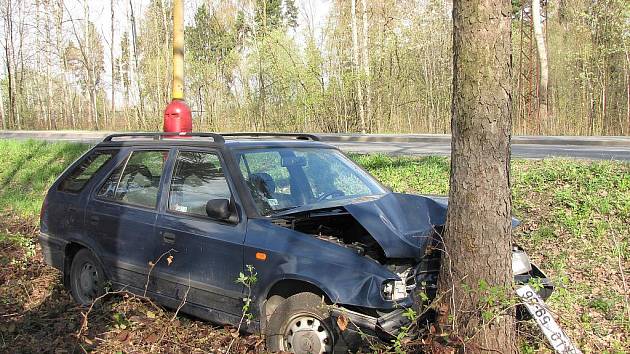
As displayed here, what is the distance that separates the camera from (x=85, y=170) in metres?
5.39

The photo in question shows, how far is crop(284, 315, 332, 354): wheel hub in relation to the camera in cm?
340

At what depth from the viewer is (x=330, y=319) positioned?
3338 mm

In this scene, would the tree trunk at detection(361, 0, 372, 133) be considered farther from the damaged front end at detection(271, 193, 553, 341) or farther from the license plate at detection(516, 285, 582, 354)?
the license plate at detection(516, 285, 582, 354)

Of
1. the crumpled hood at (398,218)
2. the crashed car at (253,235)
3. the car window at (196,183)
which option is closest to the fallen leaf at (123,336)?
the crashed car at (253,235)

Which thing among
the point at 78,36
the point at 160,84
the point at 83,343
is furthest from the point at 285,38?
the point at 83,343

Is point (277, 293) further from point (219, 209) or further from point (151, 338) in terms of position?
point (151, 338)

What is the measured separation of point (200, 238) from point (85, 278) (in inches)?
70.0

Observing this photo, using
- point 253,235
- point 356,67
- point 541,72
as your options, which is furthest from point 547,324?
point 356,67

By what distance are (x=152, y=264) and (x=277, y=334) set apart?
139 cm

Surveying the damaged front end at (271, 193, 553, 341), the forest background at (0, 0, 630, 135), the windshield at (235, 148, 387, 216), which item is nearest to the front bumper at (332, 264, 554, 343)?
the damaged front end at (271, 193, 553, 341)

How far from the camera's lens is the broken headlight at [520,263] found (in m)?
3.90

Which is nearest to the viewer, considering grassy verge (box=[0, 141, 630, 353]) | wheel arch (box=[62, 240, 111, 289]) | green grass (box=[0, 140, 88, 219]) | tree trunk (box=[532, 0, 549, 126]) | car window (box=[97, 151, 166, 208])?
grassy verge (box=[0, 141, 630, 353])

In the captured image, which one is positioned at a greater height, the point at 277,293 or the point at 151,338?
the point at 277,293

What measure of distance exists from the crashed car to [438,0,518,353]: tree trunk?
14.1 inches
